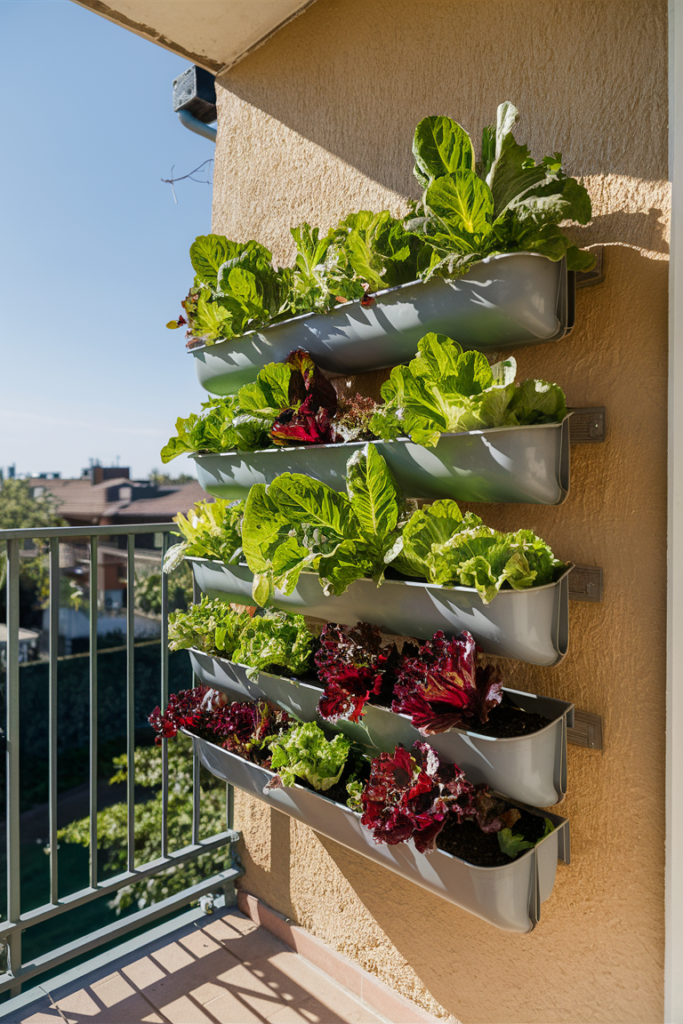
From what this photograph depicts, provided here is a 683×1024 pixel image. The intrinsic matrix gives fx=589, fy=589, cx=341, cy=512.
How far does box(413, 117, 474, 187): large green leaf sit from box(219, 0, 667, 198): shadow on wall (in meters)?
0.26

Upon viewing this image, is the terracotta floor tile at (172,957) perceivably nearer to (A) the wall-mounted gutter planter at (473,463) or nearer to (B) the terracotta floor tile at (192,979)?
(B) the terracotta floor tile at (192,979)

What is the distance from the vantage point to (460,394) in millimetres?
1048

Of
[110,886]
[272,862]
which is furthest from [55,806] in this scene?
[272,862]

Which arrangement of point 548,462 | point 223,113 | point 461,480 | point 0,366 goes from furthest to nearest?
point 0,366 → point 223,113 → point 461,480 → point 548,462

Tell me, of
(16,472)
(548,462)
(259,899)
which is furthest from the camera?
(16,472)

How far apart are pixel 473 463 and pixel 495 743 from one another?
18.9 inches

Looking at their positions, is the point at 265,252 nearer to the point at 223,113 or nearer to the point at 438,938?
the point at 223,113

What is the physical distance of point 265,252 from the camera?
5.21 ft

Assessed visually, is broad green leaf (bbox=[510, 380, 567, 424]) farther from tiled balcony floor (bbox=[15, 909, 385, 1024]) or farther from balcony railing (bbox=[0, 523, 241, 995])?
tiled balcony floor (bbox=[15, 909, 385, 1024])

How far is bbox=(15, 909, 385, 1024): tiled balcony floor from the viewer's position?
62.1 inches

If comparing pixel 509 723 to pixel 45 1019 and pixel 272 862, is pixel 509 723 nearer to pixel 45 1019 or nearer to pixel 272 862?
pixel 272 862

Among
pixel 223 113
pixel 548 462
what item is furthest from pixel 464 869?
pixel 223 113

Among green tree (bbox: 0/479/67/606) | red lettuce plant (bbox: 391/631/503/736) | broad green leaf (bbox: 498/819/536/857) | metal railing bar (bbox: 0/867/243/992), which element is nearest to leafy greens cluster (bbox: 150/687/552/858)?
broad green leaf (bbox: 498/819/536/857)

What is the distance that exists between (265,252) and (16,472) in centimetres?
1893
